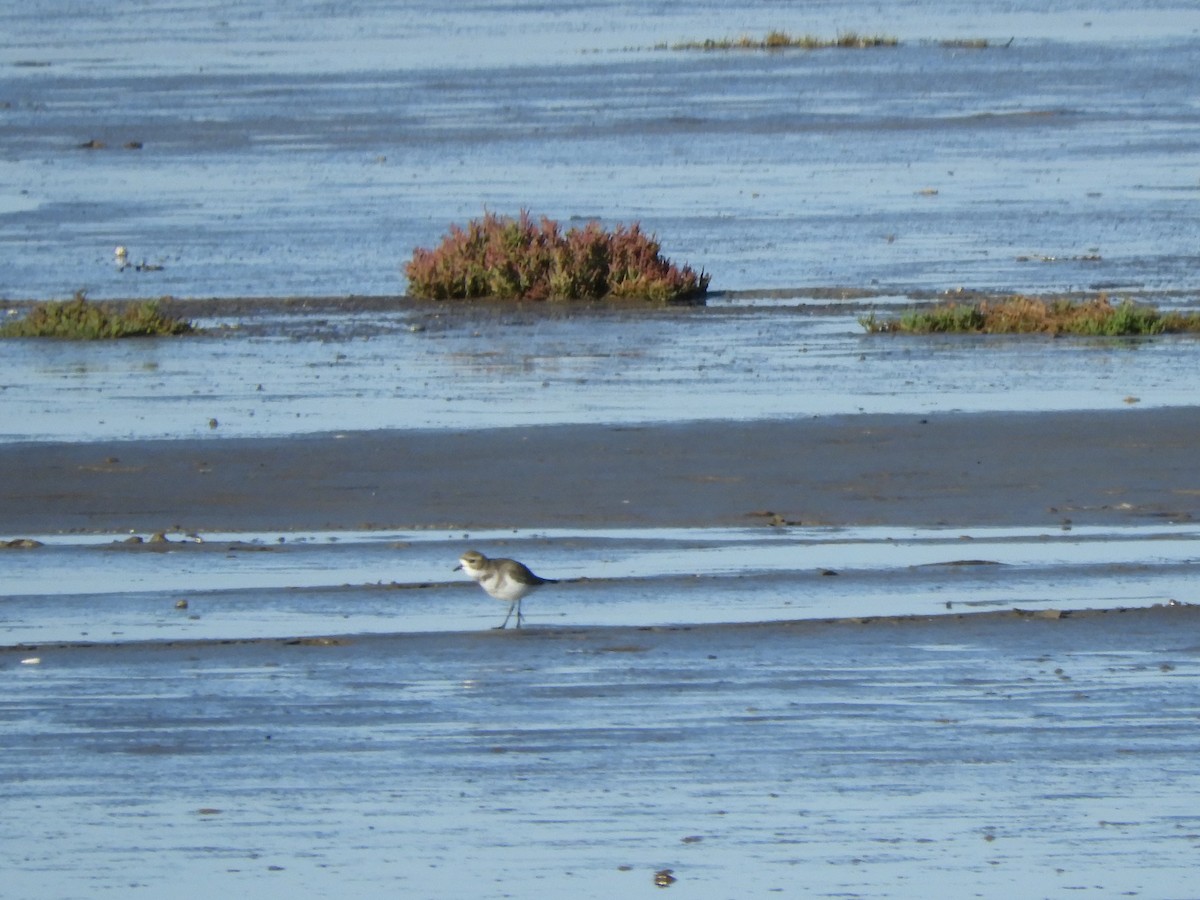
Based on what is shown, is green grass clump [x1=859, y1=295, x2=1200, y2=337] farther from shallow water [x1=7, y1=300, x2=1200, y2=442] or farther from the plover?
the plover

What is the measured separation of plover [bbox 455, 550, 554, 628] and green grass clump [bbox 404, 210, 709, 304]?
10998mm

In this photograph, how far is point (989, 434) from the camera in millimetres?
14797

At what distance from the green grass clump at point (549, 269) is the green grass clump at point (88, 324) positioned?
254cm

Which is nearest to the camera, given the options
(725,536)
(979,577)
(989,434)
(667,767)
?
(667,767)

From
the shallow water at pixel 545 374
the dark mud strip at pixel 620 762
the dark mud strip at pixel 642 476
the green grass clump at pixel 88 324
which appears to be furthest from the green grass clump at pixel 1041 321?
the dark mud strip at pixel 620 762

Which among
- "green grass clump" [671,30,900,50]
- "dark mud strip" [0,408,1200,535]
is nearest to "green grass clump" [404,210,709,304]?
"dark mud strip" [0,408,1200,535]

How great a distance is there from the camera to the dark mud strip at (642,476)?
42.5 feet

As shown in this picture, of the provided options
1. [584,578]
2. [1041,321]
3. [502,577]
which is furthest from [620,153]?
[502,577]

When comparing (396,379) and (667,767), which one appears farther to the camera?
(396,379)

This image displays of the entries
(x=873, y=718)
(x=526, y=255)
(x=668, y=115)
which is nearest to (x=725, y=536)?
(x=873, y=718)

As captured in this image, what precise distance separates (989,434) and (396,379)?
4.54 m

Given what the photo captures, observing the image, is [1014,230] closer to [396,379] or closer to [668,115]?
[396,379]

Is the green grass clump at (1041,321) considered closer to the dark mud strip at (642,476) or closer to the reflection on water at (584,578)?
the dark mud strip at (642,476)

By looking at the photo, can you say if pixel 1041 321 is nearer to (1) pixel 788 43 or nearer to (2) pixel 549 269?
(2) pixel 549 269
